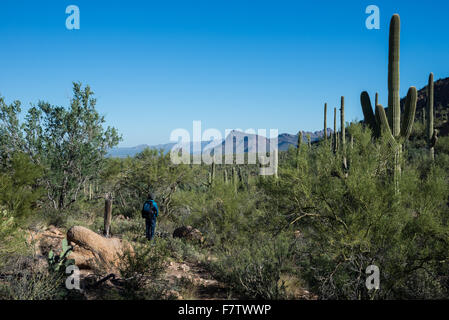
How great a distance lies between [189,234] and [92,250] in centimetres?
451

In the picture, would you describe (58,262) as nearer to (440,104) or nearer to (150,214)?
(150,214)

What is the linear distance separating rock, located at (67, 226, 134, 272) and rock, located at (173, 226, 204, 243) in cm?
384

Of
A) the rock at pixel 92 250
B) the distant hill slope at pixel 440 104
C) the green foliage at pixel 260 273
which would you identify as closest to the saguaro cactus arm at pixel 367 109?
the green foliage at pixel 260 273

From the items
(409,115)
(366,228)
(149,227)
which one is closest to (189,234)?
(149,227)

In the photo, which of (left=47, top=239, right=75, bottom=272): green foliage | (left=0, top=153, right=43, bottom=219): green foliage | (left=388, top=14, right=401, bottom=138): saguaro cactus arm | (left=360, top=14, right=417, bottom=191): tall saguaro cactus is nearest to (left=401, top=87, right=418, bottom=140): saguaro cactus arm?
(left=360, top=14, right=417, bottom=191): tall saguaro cactus

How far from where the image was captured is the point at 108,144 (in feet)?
42.4

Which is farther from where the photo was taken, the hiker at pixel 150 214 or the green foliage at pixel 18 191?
the hiker at pixel 150 214

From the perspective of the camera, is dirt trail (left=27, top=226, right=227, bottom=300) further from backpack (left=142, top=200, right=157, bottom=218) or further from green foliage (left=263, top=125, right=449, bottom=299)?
green foliage (left=263, top=125, right=449, bottom=299)

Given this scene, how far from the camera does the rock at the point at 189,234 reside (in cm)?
1062

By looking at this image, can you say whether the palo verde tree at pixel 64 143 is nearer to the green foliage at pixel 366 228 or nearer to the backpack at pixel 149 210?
the backpack at pixel 149 210

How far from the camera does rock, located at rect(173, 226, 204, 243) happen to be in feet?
34.9

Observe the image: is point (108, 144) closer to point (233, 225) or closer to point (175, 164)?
point (175, 164)

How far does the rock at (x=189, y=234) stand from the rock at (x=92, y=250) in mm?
3837

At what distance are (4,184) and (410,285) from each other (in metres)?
8.11
